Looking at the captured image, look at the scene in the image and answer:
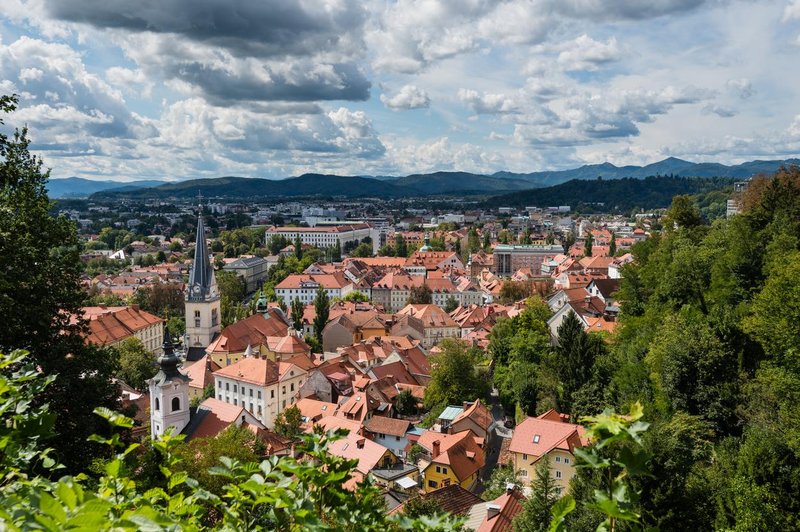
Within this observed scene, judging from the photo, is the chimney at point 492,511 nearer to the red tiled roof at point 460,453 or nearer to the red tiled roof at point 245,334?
the red tiled roof at point 460,453

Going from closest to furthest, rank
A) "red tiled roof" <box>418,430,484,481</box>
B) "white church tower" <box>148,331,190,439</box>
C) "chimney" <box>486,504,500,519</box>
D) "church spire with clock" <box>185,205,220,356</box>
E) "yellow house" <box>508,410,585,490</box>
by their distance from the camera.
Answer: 1. "chimney" <box>486,504,500,519</box>
2. "yellow house" <box>508,410,585,490</box>
3. "red tiled roof" <box>418,430,484,481</box>
4. "white church tower" <box>148,331,190,439</box>
5. "church spire with clock" <box>185,205,220,356</box>

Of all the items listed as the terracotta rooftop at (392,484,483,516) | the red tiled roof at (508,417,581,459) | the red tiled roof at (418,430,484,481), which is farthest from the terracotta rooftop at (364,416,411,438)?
the terracotta rooftop at (392,484,483,516)

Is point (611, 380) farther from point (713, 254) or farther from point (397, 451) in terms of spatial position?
point (397, 451)

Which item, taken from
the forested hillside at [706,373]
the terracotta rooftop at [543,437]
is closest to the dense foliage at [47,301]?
the forested hillside at [706,373]

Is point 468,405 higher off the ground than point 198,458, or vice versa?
point 198,458

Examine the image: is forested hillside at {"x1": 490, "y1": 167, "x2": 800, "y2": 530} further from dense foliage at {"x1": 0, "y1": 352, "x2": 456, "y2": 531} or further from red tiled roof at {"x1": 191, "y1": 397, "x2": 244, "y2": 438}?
red tiled roof at {"x1": 191, "y1": 397, "x2": 244, "y2": 438}

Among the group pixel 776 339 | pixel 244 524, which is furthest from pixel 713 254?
pixel 244 524

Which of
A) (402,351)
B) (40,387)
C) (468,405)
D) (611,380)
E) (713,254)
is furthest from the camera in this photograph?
(402,351)
